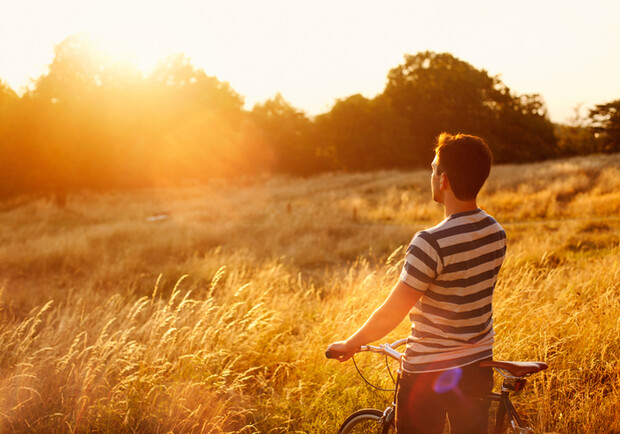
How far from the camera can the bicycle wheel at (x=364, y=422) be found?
2561 mm

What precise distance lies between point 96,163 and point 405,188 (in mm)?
18420

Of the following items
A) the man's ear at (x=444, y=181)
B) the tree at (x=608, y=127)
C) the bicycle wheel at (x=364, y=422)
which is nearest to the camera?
the man's ear at (x=444, y=181)

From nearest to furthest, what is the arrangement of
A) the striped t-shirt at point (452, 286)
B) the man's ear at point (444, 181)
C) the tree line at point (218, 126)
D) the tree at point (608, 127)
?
the striped t-shirt at point (452, 286) < the man's ear at point (444, 181) < the tree line at point (218, 126) < the tree at point (608, 127)

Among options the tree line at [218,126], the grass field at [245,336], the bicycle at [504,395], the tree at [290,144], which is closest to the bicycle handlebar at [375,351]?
the bicycle at [504,395]

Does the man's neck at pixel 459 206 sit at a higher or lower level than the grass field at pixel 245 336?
higher

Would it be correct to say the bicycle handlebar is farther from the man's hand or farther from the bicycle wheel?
the bicycle wheel

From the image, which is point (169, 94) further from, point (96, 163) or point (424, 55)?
point (424, 55)

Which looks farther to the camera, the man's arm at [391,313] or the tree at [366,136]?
the tree at [366,136]

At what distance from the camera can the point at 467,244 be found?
2.01 metres

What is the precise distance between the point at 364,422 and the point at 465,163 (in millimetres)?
1577

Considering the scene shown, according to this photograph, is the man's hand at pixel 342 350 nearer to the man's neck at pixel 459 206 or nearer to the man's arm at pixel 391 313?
the man's arm at pixel 391 313

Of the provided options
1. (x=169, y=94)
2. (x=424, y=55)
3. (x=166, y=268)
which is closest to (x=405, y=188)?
(x=166, y=268)

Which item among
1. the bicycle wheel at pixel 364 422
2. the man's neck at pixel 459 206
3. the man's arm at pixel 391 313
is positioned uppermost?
the man's neck at pixel 459 206

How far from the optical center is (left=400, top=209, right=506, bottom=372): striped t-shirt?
1961mm
